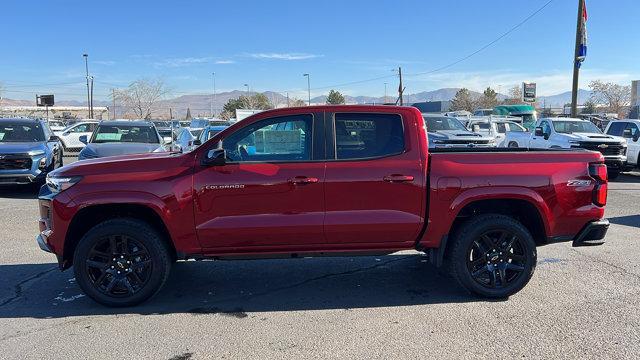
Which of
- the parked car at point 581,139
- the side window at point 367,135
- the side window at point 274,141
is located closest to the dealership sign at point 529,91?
the parked car at point 581,139

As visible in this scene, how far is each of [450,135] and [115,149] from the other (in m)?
10.1

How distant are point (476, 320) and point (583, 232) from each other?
151cm

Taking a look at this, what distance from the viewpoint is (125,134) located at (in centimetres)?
1298

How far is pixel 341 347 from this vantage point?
3959 mm

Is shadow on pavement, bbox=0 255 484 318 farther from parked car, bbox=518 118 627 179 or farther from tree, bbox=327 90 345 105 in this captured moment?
tree, bbox=327 90 345 105

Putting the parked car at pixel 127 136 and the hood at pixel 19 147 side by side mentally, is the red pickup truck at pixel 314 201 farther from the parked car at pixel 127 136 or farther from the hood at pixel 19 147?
the parked car at pixel 127 136

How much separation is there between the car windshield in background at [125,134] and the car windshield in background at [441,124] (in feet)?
31.6

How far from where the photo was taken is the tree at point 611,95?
6900cm

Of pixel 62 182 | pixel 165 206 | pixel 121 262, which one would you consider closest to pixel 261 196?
pixel 165 206

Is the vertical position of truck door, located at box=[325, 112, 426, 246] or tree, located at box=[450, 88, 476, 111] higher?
tree, located at box=[450, 88, 476, 111]

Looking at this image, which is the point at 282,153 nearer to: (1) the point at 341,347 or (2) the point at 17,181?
(1) the point at 341,347

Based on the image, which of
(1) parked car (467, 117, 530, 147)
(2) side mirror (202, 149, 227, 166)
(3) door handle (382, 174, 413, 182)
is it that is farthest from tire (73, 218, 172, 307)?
(1) parked car (467, 117, 530, 147)

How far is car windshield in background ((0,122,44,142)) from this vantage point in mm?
12094

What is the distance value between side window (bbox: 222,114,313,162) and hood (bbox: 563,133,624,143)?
12841 mm
